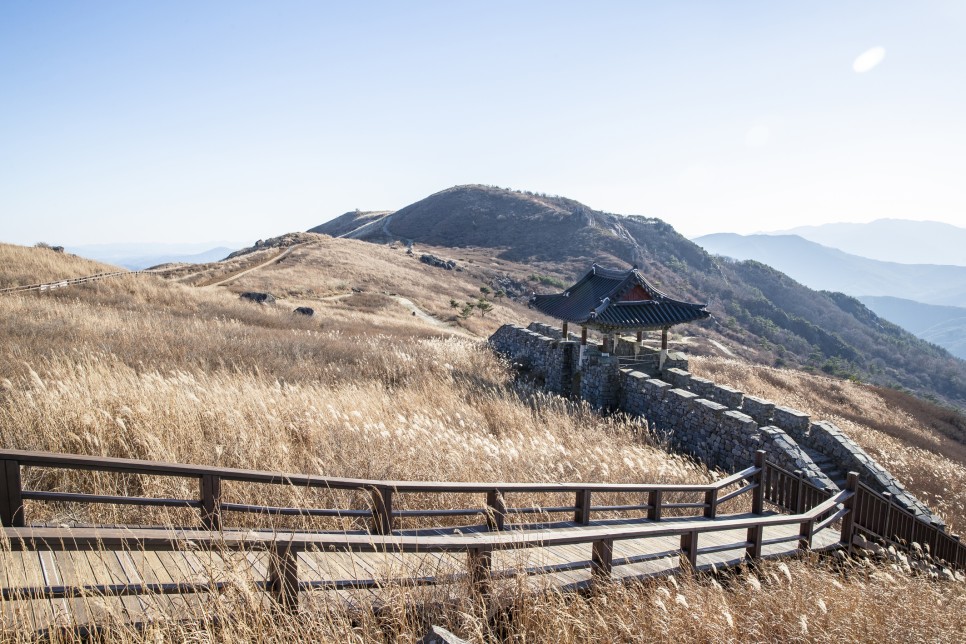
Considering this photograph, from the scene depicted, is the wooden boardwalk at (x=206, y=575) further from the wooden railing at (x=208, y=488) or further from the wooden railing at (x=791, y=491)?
the wooden railing at (x=791, y=491)

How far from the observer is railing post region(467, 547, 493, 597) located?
3.07 meters

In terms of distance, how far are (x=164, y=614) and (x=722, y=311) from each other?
8825 cm

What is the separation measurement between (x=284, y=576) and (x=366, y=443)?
384 centimetres

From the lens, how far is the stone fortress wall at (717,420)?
9.38 metres

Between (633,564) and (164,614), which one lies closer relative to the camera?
(164,614)

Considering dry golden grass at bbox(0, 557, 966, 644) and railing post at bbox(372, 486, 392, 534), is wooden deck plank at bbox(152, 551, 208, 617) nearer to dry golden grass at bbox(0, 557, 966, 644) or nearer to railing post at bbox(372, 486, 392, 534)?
dry golden grass at bbox(0, 557, 966, 644)

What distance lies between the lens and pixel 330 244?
60.2m

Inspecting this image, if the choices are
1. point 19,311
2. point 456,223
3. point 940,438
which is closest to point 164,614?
point 19,311

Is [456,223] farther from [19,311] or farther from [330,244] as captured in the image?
[19,311]

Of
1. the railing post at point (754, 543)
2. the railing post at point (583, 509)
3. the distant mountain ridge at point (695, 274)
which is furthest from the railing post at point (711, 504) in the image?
the distant mountain ridge at point (695, 274)

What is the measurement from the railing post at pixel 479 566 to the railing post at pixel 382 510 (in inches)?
29.8

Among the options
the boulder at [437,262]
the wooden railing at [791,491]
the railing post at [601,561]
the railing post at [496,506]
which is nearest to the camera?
the railing post at [601,561]

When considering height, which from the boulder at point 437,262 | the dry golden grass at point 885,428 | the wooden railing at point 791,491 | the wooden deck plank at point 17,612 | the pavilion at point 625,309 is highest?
the boulder at point 437,262

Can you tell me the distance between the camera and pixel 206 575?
264 cm
